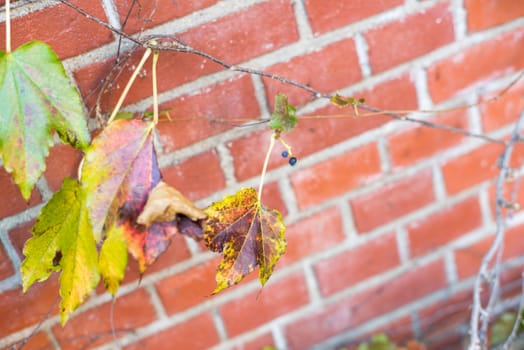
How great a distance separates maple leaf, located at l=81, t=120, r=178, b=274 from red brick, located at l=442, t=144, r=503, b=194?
598mm

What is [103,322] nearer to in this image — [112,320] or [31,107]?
[112,320]

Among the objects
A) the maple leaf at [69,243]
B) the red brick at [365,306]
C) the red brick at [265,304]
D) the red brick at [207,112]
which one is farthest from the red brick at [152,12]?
the red brick at [365,306]

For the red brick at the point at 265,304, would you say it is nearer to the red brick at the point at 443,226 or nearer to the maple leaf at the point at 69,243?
the red brick at the point at 443,226

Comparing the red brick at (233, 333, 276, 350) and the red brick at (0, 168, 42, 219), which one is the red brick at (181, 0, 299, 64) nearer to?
the red brick at (0, 168, 42, 219)

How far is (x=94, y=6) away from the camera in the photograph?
670 millimetres

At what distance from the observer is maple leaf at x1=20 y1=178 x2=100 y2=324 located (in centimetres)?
59

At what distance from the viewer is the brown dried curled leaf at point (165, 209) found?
51cm

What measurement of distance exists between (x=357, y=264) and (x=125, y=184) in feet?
1.81

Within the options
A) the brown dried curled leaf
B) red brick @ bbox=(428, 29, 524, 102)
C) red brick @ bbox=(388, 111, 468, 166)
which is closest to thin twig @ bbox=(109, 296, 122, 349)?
the brown dried curled leaf

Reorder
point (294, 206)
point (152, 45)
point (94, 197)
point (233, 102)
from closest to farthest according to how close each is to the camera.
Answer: point (94, 197) → point (152, 45) → point (233, 102) → point (294, 206)

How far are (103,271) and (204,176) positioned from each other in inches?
11.2

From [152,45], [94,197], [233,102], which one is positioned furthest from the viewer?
[233,102]

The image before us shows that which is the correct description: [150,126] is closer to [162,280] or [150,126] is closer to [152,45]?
[152,45]

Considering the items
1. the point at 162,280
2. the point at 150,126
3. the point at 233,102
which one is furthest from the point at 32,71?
the point at 162,280
